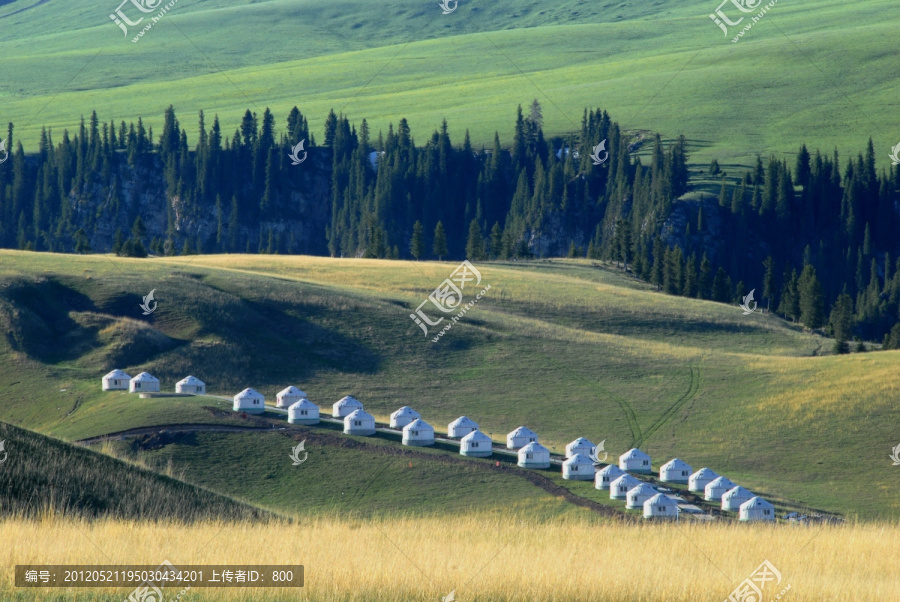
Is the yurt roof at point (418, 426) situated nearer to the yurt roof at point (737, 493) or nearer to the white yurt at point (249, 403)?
the white yurt at point (249, 403)

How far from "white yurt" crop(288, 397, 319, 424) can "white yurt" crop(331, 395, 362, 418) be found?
353 cm

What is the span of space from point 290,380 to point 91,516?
64.4m

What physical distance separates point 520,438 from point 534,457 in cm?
494

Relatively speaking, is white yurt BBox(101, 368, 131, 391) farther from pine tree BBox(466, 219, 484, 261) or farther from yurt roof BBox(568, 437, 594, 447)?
pine tree BBox(466, 219, 484, 261)

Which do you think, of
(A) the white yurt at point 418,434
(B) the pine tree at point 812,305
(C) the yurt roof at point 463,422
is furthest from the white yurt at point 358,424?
(B) the pine tree at point 812,305

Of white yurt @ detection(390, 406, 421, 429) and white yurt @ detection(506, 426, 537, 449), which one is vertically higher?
white yurt @ detection(390, 406, 421, 429)

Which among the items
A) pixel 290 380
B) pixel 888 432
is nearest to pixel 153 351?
pixel 290 380

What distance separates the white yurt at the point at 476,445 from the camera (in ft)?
232

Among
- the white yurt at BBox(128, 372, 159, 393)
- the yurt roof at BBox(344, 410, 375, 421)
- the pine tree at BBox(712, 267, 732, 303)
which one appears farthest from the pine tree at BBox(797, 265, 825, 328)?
the white yurt at BBox(128, 372, 159, 393)

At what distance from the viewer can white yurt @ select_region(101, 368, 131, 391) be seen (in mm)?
79375

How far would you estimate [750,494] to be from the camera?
63.2 metres

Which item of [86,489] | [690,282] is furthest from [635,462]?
[690,282]

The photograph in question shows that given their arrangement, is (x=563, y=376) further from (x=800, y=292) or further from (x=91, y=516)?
(x=800, y=292)

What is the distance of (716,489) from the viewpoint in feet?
213
